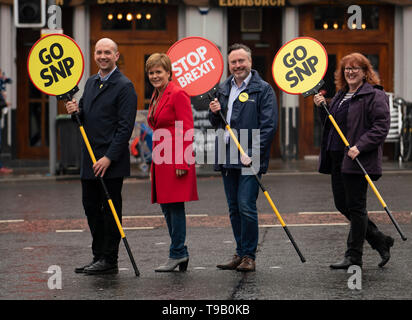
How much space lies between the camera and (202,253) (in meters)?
8.74

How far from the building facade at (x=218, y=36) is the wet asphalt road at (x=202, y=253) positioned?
639 cm

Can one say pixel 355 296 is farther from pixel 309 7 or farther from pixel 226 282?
pixel 309 7

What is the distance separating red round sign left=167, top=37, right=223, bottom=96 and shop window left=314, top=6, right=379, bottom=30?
12.7 m

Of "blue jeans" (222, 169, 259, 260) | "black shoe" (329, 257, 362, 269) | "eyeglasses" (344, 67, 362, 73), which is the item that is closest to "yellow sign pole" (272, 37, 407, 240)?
"eyeglasses" (344, 67, 362, 73)

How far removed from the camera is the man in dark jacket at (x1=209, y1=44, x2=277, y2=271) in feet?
25.5

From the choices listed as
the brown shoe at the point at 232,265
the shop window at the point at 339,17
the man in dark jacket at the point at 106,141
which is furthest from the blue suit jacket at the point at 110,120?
the shop window at the point at 339,17

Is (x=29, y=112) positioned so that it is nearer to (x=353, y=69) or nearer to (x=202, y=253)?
(x=202, y=253)

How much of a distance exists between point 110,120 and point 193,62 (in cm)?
107

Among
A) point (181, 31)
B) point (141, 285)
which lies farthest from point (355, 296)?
point (181, 31)

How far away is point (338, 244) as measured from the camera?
916 centimetres

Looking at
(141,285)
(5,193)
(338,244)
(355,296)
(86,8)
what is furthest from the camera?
(86,8)

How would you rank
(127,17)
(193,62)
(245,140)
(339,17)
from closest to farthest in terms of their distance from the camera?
1. (245,140)
2. (193,62)
3. (127,17)
4. (339,17)

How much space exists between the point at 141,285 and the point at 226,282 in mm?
653

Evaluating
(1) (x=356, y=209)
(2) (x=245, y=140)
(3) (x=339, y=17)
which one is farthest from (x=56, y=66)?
(3) (x=339, y=17)
